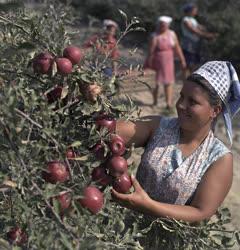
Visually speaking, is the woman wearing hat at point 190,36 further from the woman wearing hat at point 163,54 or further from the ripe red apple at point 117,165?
the ripe red apple at point 117,165

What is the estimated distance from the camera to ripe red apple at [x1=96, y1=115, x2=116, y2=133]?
1.75m

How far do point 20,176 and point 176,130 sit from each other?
3.47ft

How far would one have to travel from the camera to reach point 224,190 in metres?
2.29

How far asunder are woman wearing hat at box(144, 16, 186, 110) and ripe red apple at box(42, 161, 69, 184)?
5046 millimetres

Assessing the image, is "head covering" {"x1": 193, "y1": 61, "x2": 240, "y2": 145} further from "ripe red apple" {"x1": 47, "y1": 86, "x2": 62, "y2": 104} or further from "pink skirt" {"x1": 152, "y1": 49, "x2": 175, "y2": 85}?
"pink skirt" {"x1": 152, "y1": 49, "x2": 175, "y2": 85}

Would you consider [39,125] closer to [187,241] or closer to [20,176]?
[20,176]

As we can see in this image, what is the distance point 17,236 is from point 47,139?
29 cm

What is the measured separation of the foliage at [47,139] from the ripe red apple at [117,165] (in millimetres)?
36

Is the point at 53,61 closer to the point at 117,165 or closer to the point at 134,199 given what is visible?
the point at 117,165

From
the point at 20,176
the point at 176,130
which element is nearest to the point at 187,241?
Answer: the point at 176,130

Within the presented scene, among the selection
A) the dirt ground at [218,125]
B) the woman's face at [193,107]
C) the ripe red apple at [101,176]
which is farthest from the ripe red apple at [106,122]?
the dirt ground at [218,125]

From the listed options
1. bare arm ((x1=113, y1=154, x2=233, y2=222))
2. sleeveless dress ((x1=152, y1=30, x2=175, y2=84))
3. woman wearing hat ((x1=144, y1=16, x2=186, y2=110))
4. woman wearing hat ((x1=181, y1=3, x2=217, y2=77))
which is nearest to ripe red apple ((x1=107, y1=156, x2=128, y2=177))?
bare arm ((x1=113, y1=154, x2=233, y2=222))

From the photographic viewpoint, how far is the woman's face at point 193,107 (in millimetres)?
2242

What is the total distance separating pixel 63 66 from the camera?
161 cm
